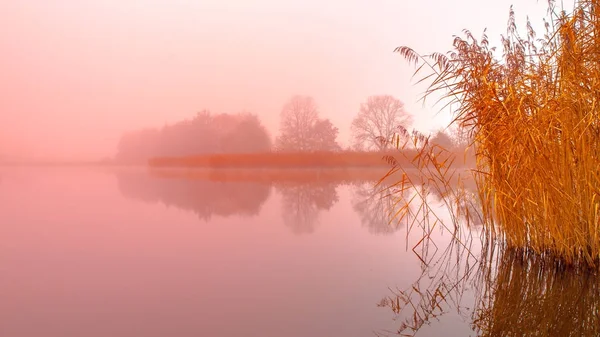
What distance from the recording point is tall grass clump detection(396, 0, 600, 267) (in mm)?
1919

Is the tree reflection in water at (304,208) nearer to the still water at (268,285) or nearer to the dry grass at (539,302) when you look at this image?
the still water at (268,285)

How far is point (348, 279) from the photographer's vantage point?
1.97 m

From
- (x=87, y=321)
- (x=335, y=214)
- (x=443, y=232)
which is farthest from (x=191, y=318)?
(x=335, y=214)

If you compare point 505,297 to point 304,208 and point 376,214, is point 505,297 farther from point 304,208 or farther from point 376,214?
point 304,208

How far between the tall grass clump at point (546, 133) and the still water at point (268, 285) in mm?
234

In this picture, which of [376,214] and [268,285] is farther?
[376,214]

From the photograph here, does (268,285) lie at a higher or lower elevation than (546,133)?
lower

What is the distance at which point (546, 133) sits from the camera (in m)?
2.00

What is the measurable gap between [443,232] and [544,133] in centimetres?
128

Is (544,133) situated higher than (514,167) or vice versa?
(544,133)

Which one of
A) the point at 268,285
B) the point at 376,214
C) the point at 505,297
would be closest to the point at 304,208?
the point at 376,214

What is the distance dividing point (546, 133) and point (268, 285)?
1625 millimetres

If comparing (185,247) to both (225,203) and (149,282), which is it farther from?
(225,203)

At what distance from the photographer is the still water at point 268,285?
4.71 ft
